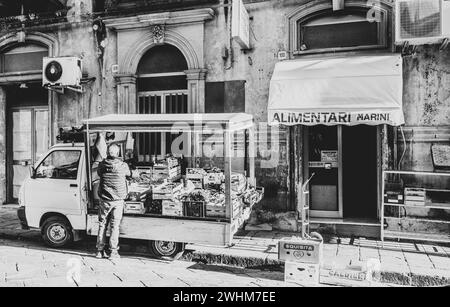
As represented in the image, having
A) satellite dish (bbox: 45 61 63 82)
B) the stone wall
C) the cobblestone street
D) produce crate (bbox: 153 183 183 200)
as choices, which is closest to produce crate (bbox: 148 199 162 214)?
produce crate (bbox: 153 183 183 200)

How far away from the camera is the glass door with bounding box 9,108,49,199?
11.1 meters

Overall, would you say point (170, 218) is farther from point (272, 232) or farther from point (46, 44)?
point (46, 44)

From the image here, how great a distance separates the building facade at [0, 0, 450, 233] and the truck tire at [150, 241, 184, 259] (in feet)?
8.67

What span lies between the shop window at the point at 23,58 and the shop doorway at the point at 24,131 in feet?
1.75

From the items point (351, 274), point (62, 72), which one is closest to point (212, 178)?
point (351, 274)

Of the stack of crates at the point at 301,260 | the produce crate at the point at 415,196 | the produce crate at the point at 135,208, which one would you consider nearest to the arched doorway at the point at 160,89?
the produce crate at the point at 135,208

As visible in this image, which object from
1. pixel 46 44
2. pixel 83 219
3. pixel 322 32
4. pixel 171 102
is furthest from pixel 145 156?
pixel 322 32

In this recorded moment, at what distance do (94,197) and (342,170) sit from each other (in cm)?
538

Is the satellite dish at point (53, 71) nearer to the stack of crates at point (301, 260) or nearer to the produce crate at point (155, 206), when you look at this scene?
the produce crate at point (155, 206)

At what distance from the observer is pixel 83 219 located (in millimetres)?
7234

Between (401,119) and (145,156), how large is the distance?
5970mm

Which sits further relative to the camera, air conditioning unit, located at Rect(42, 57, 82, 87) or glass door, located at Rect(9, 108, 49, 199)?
glass door, located at Rect(9, 108, 49, 199)

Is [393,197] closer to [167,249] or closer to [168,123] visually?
[167,249]

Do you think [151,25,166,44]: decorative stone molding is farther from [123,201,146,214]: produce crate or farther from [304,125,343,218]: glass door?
[123,201,146,214]: produce crate
